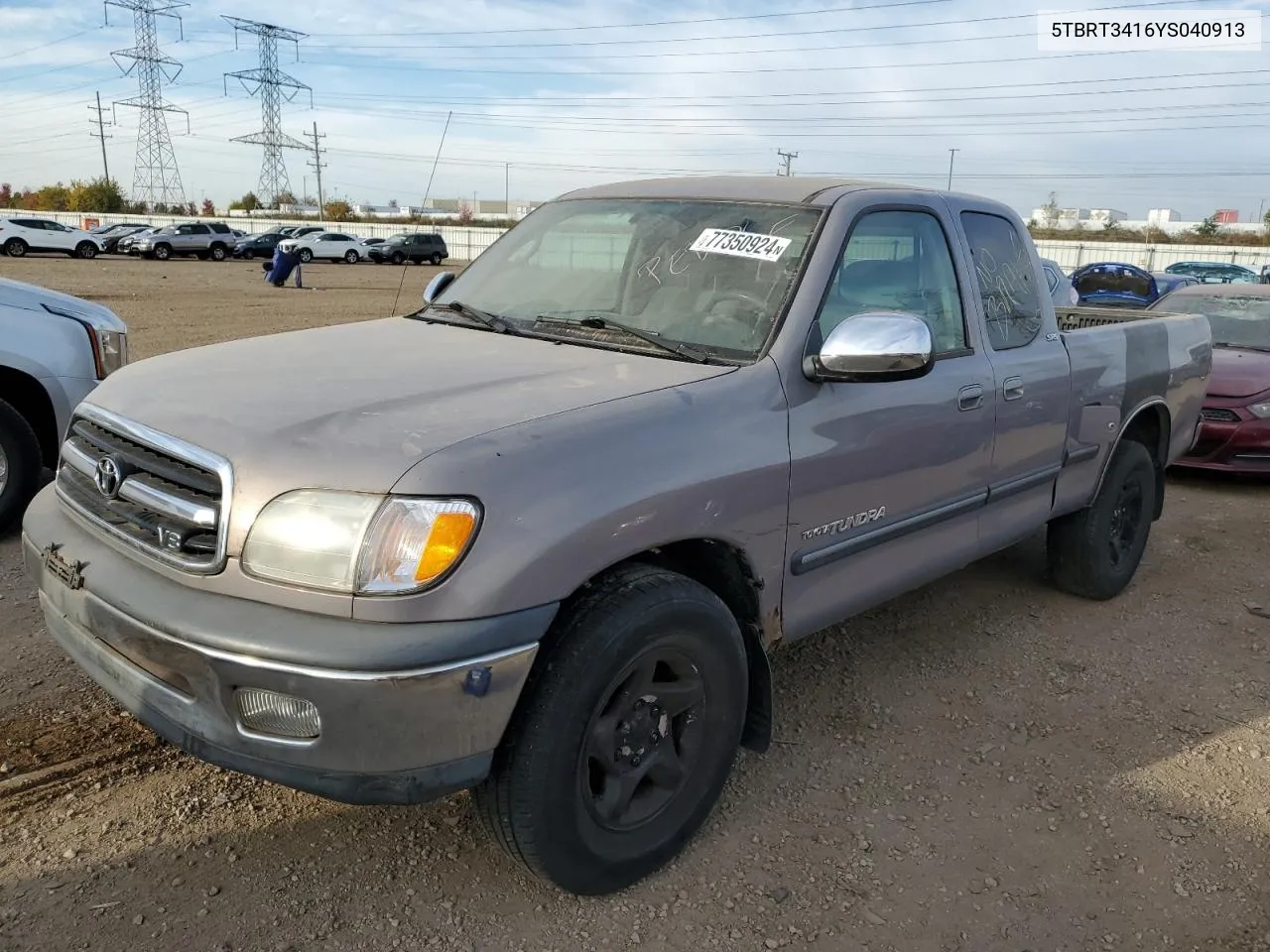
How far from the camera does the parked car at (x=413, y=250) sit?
Answer: 42.8 metres

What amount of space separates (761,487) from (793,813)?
3.50 ft

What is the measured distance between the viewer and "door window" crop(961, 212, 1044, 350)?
392 cm

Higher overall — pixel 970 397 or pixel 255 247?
pixel 255 247

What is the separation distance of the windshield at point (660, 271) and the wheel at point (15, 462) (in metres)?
2.67

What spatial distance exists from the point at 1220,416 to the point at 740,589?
618 cm

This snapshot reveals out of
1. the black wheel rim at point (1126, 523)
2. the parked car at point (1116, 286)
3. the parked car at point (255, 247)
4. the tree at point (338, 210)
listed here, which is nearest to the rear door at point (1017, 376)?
the black wheel rim at point (1126, 523)

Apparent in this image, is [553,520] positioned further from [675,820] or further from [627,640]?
[675,820]

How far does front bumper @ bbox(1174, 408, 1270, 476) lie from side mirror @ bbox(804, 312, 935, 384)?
5.50 meters

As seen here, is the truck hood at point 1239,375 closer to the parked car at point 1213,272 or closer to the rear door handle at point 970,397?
the rear door handle at point 970,397

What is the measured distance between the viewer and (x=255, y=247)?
42.0 metres

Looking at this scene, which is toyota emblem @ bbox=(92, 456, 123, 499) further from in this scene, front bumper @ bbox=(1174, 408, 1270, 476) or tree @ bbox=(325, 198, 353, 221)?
tree @ bbox=(325, 198, 353, 221)

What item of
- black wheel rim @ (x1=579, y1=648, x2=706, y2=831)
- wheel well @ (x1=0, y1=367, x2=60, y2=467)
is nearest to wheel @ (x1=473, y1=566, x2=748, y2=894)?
black wheel rim @ (x1=579, y1=648, x2=706, y2=831)

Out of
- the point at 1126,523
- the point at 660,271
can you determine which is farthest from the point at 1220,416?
the point at 660,271

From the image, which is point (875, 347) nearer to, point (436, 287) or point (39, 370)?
point (436, 287)
